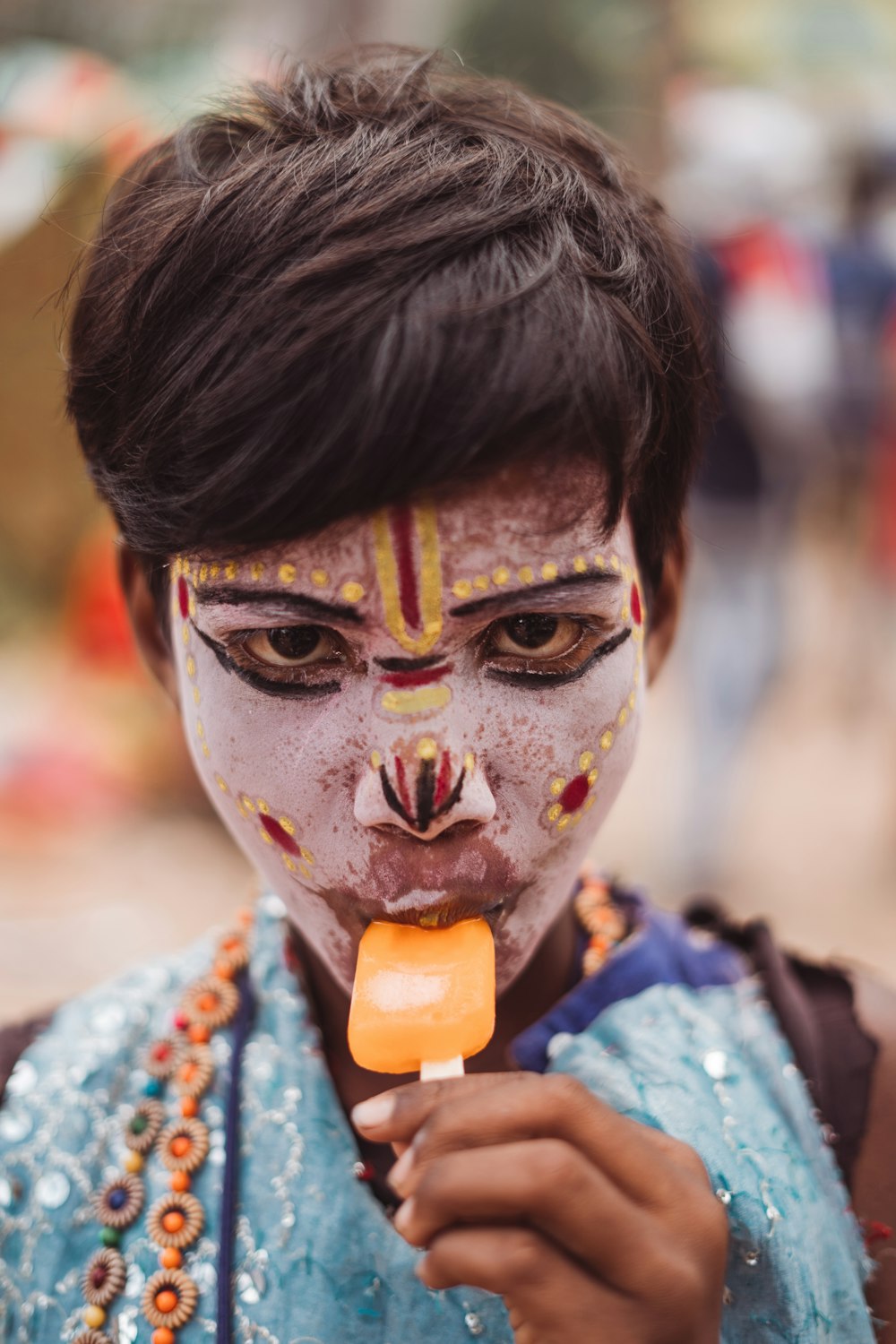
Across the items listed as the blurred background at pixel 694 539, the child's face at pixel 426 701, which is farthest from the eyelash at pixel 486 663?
the blurred background at pixel 694 539

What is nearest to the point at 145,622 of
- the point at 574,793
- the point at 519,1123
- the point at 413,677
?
the point at 413,677

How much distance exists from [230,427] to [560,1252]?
77cm

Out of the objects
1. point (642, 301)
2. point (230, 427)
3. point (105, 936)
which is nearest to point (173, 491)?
point (230, 427)

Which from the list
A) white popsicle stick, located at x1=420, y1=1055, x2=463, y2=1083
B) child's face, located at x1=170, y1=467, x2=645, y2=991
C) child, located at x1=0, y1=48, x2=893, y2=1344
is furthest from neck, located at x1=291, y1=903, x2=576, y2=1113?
white popsicle stick, located at x1=420, y1=1055, x2=463, y2=1083

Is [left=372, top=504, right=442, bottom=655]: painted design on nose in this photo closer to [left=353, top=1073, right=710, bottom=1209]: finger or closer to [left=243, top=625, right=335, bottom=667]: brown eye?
[left=243, top=625, right=335, bottom=667]: brown eye

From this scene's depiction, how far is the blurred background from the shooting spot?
4.57 metres

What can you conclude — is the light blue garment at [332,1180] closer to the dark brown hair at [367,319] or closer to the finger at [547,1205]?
the finger at [547,1205]

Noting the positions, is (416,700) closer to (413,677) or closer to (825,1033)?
(413,677)

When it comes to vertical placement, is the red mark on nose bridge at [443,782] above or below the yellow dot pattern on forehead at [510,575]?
below

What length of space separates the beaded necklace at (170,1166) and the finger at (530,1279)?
48 cm

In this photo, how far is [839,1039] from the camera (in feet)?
5.05

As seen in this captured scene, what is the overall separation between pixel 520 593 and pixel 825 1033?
763 mm

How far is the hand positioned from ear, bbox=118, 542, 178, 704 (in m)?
0.67

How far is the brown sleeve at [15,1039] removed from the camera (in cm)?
155
